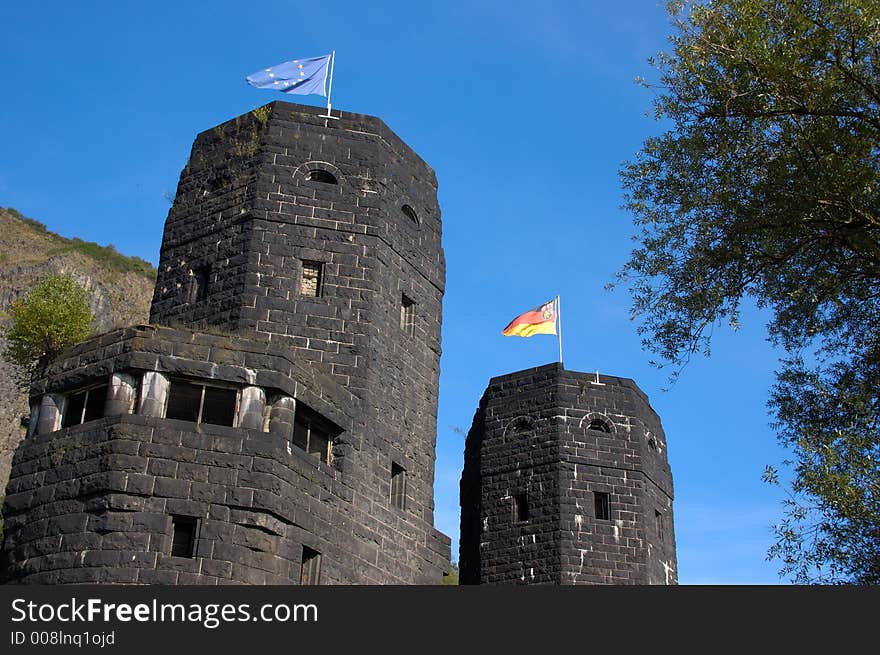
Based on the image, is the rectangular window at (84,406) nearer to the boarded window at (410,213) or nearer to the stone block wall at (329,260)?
the stone block wall at (329,260)

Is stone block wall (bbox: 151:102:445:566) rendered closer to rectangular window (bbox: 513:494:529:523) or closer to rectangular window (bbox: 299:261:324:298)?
rectangular window (bbox: 299:261:324:298)

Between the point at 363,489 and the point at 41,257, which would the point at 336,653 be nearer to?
the point at 363,489

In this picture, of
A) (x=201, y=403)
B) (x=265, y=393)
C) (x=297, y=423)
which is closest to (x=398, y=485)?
(x=297, y=423)

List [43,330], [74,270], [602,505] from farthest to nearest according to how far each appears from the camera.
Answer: [74,270]
[43,330]
[602,505]

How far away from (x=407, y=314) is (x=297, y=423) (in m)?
4.75

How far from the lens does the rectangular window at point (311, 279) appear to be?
2117 centimetres

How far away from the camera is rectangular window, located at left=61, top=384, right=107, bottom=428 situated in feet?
58.0

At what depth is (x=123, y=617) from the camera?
13852 millimetres

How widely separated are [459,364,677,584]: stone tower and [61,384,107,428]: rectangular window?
46.4 ft

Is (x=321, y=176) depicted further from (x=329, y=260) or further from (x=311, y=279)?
(x=311, y=279)

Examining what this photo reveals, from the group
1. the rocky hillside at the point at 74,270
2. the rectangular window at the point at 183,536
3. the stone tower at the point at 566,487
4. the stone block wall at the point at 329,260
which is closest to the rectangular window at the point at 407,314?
the stone block wall at the point at 329,260

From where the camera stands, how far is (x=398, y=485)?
21.0 m

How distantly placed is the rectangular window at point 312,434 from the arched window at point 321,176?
19.0 ft

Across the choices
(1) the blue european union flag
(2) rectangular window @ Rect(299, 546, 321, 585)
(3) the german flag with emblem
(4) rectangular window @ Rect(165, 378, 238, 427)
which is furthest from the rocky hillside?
(2) rectangular window @ Rect(299, 546, 321, 585)
